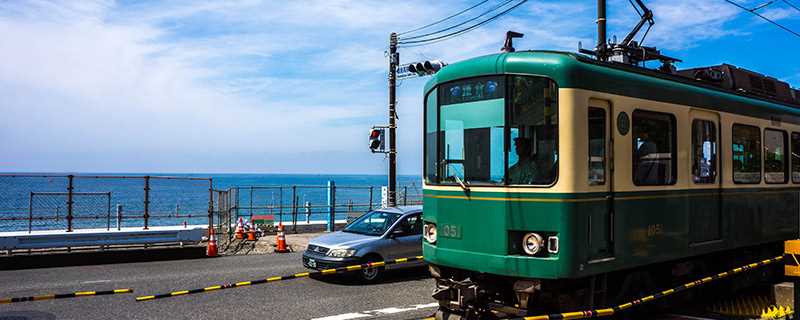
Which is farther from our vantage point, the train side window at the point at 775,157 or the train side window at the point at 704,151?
the train side window at the point at 775,157

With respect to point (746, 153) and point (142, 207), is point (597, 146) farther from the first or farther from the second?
point (142, 207)

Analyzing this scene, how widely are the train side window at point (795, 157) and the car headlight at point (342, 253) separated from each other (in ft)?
25.9

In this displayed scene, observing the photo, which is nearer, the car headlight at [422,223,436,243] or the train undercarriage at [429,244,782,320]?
the train undercarriage at [429,244,782,320]

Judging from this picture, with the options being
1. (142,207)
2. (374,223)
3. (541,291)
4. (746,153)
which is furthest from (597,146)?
(142,207)

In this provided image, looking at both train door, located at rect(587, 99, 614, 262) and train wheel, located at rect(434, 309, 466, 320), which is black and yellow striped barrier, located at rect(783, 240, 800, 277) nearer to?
train door, located at rect(587, 99, 614, 262)

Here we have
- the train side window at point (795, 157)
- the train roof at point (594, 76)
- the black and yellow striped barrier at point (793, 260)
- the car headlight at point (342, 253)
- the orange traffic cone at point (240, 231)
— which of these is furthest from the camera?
the orange traffic cone at point (240, 231)

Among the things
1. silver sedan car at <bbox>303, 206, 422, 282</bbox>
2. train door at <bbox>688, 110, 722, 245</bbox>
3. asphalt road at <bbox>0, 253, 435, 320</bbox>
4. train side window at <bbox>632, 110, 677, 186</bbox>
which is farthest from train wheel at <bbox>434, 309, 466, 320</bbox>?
silver sedan car at <bbox>303, 206, 422, 282</bbox>

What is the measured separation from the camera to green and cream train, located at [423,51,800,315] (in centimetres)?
651

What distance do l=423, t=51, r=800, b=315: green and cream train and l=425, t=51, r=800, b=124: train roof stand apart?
18mm

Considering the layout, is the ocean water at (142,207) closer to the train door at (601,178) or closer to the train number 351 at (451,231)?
the train number 351 at (451,231)

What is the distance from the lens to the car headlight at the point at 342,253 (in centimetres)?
1182

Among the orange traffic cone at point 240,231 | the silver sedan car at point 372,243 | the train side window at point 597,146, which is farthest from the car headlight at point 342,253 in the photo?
the orange traffic cone at point 240,231

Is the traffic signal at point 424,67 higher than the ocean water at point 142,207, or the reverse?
the traffic signal at point 424,67

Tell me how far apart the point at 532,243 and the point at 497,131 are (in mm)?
1258
